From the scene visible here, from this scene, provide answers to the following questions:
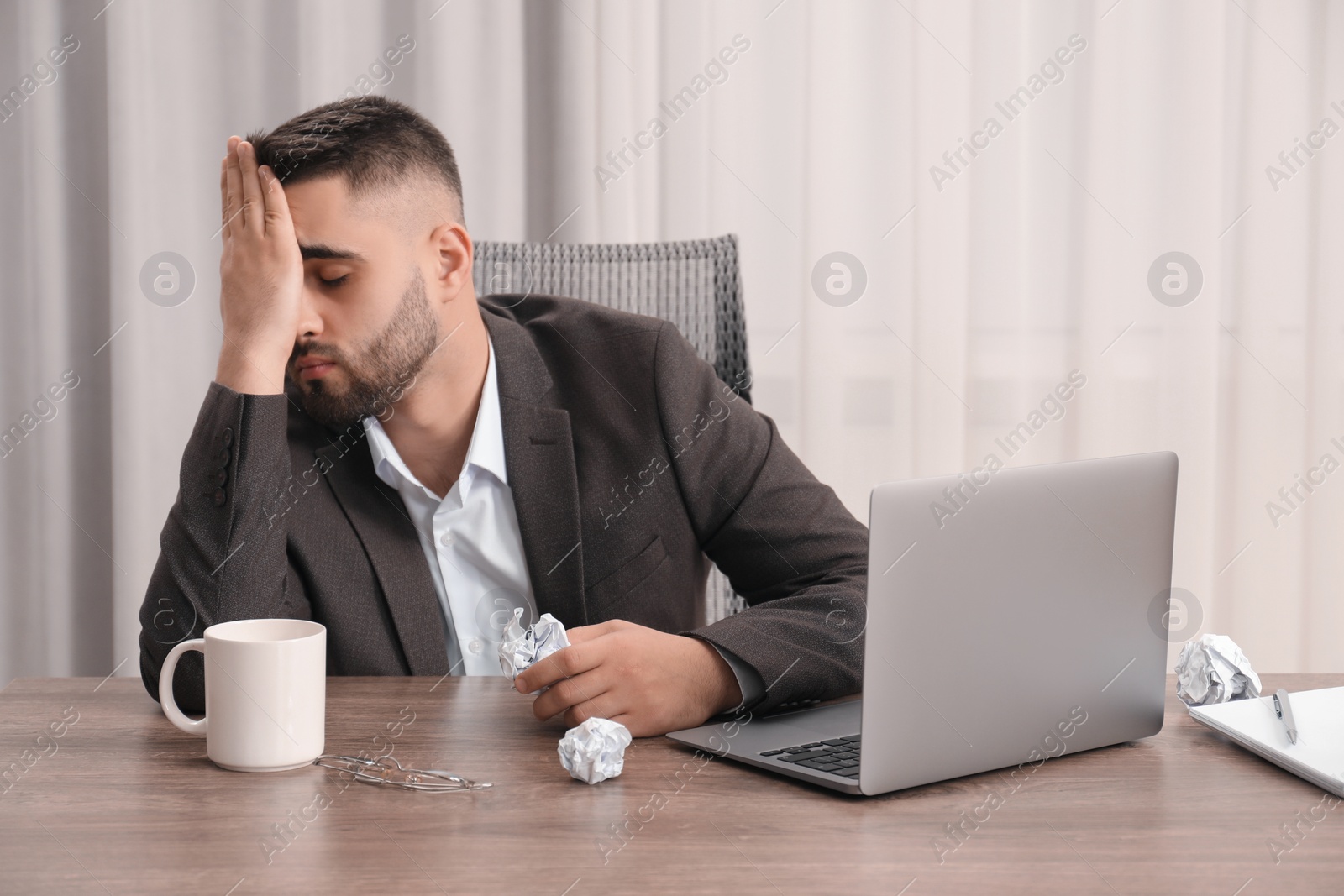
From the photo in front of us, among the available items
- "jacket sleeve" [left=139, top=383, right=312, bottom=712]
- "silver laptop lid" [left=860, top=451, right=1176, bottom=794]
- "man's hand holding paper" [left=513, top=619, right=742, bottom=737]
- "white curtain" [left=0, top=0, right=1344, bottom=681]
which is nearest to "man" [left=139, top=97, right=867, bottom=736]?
"jacket sleeve" [left=139, top=383, right=312, bottom=712]

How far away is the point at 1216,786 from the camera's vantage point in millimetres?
750

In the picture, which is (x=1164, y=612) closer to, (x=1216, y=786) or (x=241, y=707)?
(x=1216, y=786)

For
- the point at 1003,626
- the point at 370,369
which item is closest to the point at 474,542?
the point at 370,369

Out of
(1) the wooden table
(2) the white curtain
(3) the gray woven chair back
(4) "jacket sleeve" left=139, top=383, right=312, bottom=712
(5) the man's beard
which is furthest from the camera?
(2) the white curtain

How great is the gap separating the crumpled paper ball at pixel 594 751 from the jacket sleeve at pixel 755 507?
27 centimetres

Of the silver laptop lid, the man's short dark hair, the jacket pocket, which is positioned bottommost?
the jacket pocket

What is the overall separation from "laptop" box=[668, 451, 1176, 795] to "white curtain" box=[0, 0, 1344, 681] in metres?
1.45

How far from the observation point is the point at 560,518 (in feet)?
4.16

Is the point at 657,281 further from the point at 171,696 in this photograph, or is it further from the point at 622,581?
the point at 171,696

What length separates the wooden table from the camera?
599 mm

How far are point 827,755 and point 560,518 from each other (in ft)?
1.81

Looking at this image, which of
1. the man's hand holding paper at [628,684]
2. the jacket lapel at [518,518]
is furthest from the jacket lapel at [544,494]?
the man's hand holding paper at [628,684]

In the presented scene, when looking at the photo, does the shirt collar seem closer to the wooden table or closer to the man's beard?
the man's beard

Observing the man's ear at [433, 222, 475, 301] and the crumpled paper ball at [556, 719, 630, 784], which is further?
the man's ear at [433, 222, 475, 301]
